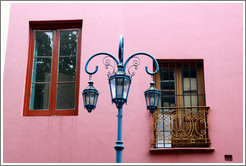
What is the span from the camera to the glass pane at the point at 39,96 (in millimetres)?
7984

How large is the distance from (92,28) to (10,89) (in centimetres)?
227

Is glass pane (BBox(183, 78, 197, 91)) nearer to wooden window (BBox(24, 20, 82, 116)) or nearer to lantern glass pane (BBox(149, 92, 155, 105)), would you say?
lantern glass pane (BBox(149, 92, 155, 105))

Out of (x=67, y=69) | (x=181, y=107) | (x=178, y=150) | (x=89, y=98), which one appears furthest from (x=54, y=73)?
(x=178, y=150)

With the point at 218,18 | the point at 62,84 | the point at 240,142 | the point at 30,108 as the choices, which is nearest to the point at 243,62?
the point at 218,18

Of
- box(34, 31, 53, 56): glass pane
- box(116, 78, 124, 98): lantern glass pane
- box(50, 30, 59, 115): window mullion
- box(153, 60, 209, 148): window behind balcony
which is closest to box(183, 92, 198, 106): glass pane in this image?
box(153, 60, 209, 148): window behind balcony

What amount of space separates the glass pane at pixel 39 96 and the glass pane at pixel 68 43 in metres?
0.89

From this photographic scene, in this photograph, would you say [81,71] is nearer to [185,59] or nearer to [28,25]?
[28,25]

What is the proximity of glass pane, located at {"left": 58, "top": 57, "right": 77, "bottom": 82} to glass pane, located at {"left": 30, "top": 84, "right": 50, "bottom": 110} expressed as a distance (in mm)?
384

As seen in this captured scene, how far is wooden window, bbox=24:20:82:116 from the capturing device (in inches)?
313

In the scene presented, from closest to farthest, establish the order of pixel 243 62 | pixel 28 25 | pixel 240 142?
pixel 240 142
pixel 243 62
pixel 28 25

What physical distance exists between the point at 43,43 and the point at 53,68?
27.7 inches

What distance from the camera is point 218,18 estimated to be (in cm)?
812

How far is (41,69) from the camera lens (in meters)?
8.24

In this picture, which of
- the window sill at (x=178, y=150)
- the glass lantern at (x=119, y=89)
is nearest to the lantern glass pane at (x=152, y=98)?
the glass lantern at (x=119, y=89)
